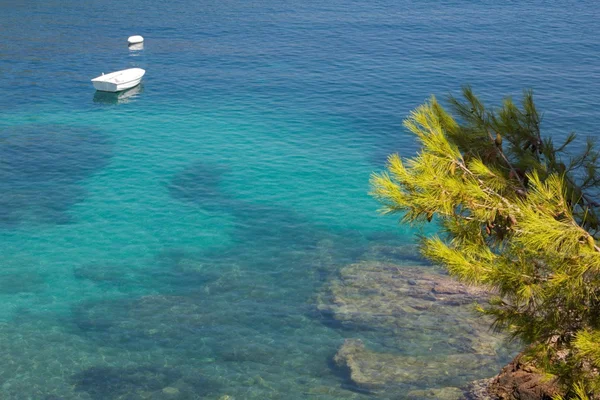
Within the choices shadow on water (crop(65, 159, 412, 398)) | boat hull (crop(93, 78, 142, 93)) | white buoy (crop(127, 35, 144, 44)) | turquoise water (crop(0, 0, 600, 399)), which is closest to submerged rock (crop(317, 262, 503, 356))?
turquoise water (crop(0, 0, 600, 399))

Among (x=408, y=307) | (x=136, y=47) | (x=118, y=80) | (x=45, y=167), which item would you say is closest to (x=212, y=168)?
(x=45, y=167)

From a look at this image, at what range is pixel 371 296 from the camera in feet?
93.8

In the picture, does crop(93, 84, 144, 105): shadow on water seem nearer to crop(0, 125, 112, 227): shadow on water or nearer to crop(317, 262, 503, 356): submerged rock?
crop(0, 125, 112, 227): shadow on water

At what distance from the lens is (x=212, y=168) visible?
134 feet

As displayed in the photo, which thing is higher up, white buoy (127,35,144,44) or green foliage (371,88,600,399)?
green foliage (371,88,600,399)

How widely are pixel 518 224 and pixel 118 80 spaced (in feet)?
143

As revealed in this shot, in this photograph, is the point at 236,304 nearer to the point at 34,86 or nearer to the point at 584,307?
the point at 584,307

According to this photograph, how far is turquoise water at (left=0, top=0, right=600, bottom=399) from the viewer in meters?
25.3

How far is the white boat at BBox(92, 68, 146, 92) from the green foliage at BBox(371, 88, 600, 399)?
40022mm

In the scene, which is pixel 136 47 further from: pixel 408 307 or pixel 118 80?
pixel 408 307

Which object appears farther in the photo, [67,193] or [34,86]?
[34,86]

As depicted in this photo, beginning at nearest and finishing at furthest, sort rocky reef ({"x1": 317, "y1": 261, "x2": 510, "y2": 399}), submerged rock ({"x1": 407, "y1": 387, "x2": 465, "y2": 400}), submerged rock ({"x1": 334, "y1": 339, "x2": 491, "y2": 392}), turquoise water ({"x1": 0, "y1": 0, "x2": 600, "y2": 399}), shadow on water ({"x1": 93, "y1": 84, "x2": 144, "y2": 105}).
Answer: submerged rock ({"x1": 407, "y1": 387, "x2": 465, "y2": 400}) < submerged rock ({"x1": 334, "y1": 339, "x2": 491, "y2": 392}) < rocky reef ({"x1": 317, "y1": 261, "x2": 510, "y2": 399}) < turquoise water ({"x1": 0, "y1": 0, "x2": 600, "y2": 399}) < shadow on water ({"x1": 93, "y1": 84, "x2": 144, "y2": 105})

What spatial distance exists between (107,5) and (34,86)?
29.7 metres

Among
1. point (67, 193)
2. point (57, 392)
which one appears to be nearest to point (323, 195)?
point (67, 193)
